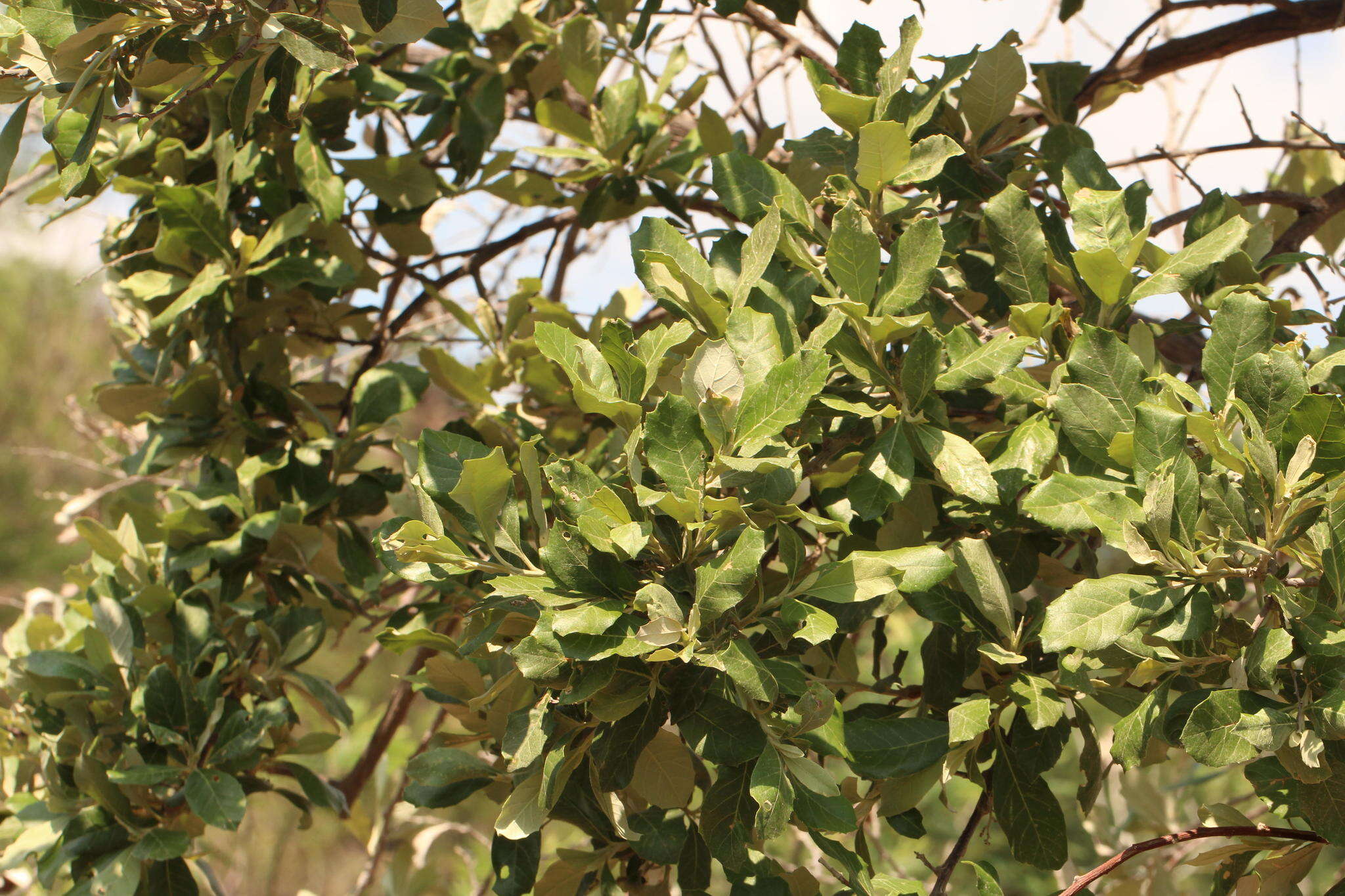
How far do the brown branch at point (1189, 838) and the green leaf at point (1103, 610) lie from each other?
195 mm

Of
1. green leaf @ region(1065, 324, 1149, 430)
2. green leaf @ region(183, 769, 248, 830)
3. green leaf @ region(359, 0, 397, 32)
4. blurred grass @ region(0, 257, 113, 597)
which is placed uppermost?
green leaf @ region(359, 0, 397, 32)

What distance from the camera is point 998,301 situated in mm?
843

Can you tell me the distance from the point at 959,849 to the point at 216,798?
63 centimetres

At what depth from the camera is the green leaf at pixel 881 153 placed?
689 millimetres

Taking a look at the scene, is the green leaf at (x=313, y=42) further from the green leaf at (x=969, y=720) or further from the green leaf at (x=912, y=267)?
the green leaf at (x=969, y=720)

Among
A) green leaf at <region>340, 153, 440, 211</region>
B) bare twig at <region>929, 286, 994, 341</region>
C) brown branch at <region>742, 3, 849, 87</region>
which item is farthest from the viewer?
brown branch at <region>742, 3, 849, 87</region>

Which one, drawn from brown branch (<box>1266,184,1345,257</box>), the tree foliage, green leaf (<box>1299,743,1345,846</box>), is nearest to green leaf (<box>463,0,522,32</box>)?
the tree foliage

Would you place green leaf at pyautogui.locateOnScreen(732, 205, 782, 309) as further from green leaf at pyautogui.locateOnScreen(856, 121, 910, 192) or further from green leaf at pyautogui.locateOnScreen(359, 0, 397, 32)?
green leaf at pyautogui.locateOnScreen(359, 0, 397, 32)

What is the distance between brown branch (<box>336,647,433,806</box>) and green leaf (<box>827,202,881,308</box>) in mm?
896

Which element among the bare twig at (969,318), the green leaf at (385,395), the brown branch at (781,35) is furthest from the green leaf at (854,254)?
the brown branch at (781,35)

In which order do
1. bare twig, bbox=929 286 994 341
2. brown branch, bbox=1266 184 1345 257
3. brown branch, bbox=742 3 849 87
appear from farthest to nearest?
brown branch, bbox=742 3 849 87, brown branch, bbox=1266 184 1345 257, bare twig, bbox=929 286 994 341

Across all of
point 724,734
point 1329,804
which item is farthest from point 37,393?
point 1329,804

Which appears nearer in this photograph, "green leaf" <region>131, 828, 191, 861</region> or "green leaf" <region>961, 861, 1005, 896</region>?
"green leaf" <region>961, 861, 1005, 896</region>

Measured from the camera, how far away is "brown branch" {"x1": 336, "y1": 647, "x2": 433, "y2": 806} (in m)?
1.35
